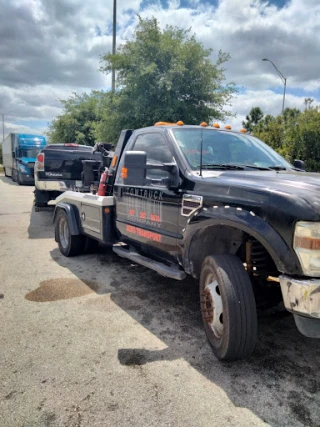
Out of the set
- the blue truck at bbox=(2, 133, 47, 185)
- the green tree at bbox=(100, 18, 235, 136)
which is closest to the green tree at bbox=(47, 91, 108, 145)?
the blue truck at bbox=(2, 133, 47, 185)

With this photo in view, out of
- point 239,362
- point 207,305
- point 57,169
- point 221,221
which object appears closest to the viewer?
point 221,221

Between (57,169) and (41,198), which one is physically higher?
(57,169)

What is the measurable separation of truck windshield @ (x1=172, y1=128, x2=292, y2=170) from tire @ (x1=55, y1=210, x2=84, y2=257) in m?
2.77

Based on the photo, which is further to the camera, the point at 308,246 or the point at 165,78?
the point at 165,78

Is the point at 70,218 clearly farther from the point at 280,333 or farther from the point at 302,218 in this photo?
the point at 302,218

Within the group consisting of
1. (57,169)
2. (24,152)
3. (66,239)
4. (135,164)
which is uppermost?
(24,152)

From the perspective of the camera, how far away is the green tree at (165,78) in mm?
12141

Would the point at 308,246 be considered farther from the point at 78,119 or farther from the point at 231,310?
the point at 78,119

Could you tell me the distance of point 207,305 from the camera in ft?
10.0

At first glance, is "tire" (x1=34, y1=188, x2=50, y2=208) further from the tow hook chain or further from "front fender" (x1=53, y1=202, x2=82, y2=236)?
the tow hook chain

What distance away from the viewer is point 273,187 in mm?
2557

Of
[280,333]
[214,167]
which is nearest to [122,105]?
[214,167]

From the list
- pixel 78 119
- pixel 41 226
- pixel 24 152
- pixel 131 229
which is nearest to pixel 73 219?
pixel 131 229

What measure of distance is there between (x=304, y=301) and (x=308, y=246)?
357 mm
